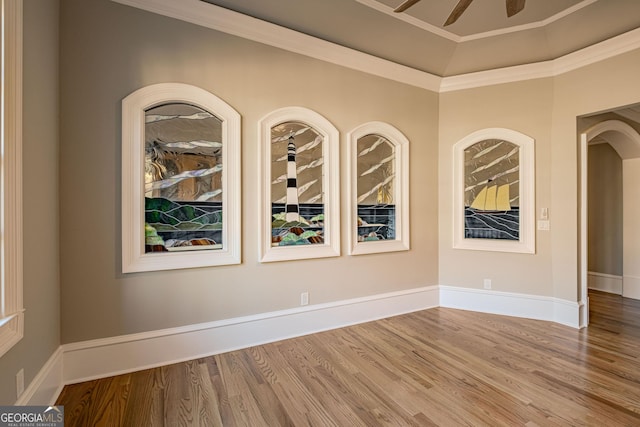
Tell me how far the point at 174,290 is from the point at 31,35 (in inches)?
76.3

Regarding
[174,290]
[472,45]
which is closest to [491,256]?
[472,45]

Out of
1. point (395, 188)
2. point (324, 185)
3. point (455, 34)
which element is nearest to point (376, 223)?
point (395, 188)

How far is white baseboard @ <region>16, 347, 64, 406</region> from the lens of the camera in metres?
1.68

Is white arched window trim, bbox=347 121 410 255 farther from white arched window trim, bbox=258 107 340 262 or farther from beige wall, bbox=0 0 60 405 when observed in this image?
beige wall, bbox=0 0 60 405

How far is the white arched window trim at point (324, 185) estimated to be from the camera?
2.86m

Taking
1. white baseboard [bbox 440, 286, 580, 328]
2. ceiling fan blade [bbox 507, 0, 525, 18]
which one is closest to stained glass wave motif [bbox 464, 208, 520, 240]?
white baseboard [bbox 440, 286, 580, 328]

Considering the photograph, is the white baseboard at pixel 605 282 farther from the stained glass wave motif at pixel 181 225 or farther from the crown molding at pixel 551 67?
the stained glass wave motif at pixel 181 225

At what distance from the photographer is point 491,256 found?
12.1ft

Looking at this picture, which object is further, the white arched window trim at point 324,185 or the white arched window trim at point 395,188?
the white arched window trim at point 395,188

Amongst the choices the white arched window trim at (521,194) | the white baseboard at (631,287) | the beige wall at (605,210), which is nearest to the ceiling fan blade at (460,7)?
the white arched window trim at (521,194)

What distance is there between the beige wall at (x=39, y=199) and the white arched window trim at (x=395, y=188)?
255 cm

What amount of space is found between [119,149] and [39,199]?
0.66 metres

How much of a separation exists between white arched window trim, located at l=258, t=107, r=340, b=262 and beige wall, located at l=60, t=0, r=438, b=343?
3.1 inches

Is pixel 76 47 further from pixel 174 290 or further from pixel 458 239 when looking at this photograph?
pixel 458 239
